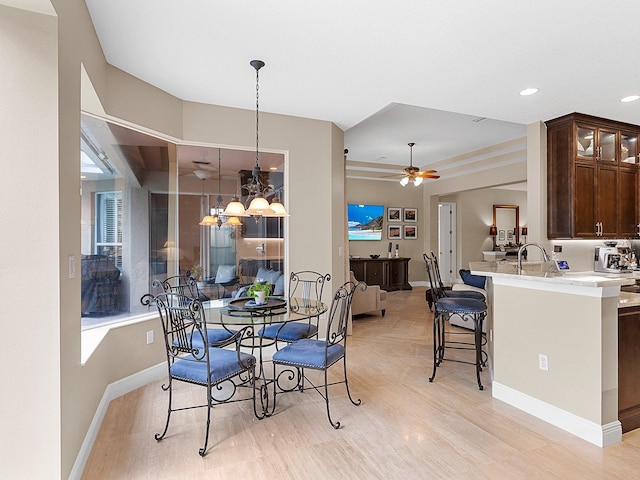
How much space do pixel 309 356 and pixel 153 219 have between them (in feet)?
7.44

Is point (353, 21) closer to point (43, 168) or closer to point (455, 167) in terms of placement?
point (43, 168)

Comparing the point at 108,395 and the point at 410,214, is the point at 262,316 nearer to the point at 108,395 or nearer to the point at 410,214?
the point at 108,395

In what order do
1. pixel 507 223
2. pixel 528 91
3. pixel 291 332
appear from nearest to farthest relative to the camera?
pixel 291 332
pixel 528 91
pixel 507 223

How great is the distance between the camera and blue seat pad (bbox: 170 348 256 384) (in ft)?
7.91

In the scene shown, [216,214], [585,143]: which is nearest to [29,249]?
[216,214]

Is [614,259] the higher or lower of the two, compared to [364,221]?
lower

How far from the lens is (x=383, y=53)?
2.91 m

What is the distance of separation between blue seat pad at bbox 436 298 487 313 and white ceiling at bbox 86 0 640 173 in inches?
82.3

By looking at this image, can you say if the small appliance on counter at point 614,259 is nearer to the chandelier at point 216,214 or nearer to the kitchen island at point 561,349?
the kitchen island at point 561,349

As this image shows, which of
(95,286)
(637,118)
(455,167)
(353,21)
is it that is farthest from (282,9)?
(455,167)

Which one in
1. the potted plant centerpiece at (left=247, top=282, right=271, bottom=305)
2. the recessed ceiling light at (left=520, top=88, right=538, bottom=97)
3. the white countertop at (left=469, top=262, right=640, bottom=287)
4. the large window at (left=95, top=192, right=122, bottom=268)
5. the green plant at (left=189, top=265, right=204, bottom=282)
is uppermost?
the recessed ceiling light at (left=520, top=88, right=538, bottom=97)

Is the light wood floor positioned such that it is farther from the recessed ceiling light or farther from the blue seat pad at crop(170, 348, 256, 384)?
the recessed ceiling light

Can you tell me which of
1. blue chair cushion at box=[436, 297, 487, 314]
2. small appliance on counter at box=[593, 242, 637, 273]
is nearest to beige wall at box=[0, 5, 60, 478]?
blue chair cushion at box=[436, 297, 487, 314]

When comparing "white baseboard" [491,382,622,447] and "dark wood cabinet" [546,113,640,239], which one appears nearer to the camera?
"white baseboard" [491,382,622,447]
